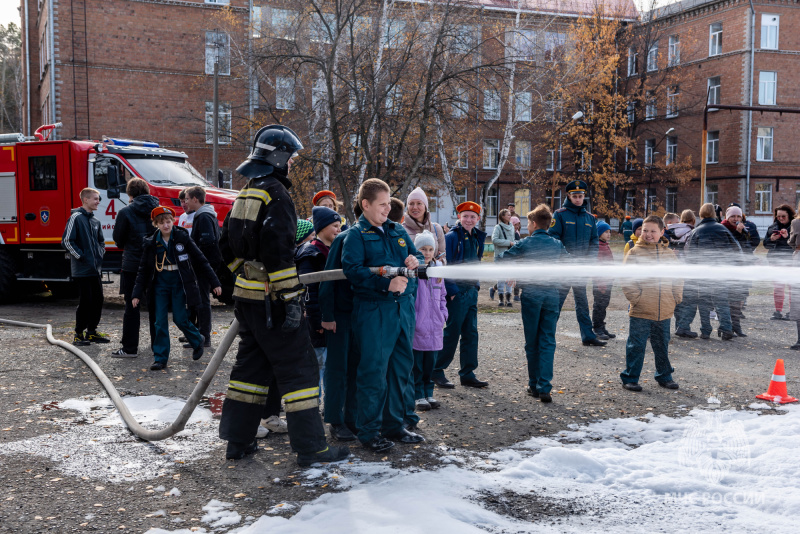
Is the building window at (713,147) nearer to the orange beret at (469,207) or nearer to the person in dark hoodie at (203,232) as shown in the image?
the orange beret at (469,207)

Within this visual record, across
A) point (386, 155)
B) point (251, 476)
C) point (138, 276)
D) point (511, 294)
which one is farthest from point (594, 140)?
point (251, 476)

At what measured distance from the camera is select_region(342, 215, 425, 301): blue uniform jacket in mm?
4797

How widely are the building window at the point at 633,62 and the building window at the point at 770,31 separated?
6.89 metres

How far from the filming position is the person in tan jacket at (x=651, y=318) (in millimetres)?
6902

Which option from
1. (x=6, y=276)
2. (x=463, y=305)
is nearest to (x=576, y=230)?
(x=463, y=305)

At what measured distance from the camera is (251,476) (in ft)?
A: 14.6

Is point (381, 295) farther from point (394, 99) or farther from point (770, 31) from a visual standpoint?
point (770, 31)

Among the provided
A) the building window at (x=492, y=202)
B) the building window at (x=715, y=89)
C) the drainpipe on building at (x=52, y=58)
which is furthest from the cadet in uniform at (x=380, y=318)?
the building window at (x=715, y=89)

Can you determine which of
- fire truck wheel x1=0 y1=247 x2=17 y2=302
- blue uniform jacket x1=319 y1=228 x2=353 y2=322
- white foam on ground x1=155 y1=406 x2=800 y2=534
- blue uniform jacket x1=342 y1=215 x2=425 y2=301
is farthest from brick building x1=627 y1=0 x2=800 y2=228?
blue uniform jacket x1=319 y1=228 x2=353 y2=322

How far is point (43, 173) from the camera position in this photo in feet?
44.3

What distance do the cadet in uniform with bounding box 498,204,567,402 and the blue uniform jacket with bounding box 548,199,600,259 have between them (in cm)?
219

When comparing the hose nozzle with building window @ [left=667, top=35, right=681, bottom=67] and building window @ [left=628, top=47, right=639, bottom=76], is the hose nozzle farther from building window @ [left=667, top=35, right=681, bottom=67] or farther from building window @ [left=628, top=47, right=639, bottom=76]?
building window @ [left=667, top=35, right=681, bottom=67]

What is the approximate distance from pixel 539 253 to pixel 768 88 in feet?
131

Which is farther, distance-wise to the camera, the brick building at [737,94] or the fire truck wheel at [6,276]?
the brick building at [737,94]
